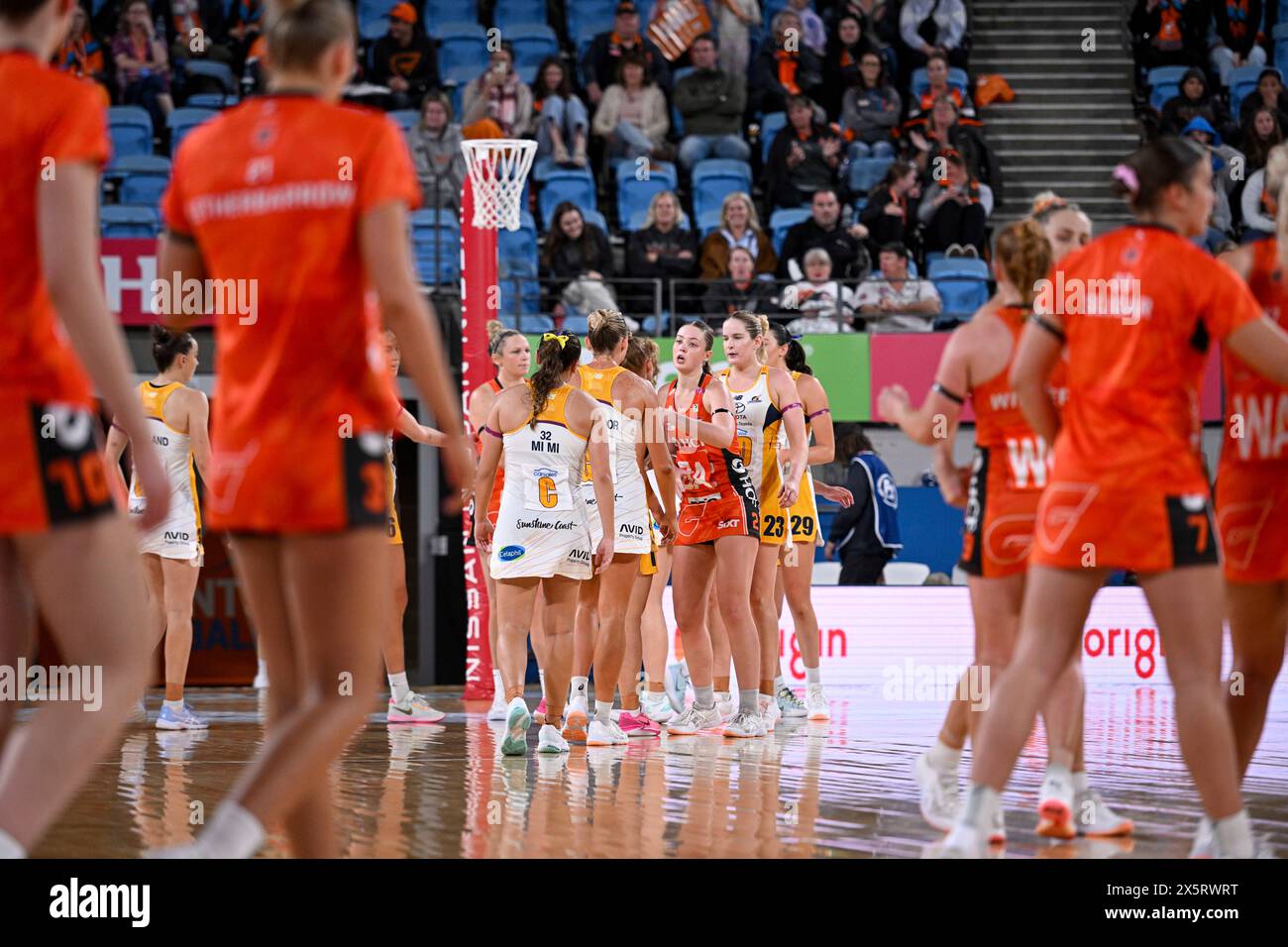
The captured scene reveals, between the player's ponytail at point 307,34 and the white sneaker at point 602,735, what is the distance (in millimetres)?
5447

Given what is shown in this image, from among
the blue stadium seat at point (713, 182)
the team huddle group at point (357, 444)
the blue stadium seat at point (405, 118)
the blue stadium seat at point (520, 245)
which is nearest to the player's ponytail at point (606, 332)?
the team huddle group at point (357, 444)

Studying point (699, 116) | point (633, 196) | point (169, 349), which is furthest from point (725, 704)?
point (699, 116)

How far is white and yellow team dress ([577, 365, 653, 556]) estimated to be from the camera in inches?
335

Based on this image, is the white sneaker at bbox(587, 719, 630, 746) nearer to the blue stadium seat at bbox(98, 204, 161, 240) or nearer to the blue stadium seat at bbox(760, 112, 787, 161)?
the blue stadium seat at bbox(98, 204, 161, 240)

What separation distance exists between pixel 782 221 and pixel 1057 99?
446 centimetres

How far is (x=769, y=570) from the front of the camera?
9.48 m

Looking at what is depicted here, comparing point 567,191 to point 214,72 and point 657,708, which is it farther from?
point 657,708

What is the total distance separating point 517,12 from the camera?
1795cm

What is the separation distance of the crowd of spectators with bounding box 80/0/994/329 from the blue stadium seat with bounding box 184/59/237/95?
9cm

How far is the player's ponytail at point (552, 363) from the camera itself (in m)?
7.89

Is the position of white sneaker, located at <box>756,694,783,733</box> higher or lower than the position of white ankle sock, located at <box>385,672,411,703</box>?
lower

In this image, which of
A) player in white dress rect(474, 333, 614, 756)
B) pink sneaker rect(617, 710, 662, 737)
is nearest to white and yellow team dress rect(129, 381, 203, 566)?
player in white dress rect(474, 333, 614, 756)

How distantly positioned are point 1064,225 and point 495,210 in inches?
277

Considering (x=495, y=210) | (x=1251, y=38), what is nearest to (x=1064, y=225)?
(x=495, y=210)
